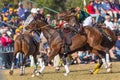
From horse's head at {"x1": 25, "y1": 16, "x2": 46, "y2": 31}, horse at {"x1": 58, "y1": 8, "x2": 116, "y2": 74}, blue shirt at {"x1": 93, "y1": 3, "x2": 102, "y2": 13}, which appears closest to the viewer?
horse's head at {"x1": 25, "y1": 16, "x2": 46, "y2": 31}

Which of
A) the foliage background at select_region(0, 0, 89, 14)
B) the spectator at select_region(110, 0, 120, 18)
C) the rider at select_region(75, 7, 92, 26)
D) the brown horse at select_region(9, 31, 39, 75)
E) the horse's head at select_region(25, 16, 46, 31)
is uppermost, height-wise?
the foliage background at select_region(0, 0, 89, 14)

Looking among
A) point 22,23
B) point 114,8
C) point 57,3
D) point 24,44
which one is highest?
point 57,3

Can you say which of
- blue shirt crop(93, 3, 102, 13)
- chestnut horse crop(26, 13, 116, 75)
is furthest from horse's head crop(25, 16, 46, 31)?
blue shirt crop(93, 3, 102, 13)

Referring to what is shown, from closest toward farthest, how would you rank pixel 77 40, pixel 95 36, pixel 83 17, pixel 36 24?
pixel 36 24 → pixel 95 36 → pixel 77 40 → pixel 83 17

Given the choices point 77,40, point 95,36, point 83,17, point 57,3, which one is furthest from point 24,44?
point 57,3

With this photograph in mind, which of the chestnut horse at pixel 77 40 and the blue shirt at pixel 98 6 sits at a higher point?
the blue shirt at pixel 98 6

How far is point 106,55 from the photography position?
48.9 ft

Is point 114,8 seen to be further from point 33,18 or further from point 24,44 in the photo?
point 33,18

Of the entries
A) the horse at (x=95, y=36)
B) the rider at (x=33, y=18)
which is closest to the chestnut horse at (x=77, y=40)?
the horse at (x=95, y=36)

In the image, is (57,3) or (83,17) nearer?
(83,17)

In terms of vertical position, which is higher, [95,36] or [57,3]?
[57,3]

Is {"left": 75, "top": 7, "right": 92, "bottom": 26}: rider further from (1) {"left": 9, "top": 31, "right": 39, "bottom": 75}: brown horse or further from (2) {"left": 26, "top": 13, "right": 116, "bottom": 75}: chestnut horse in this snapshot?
(1) {"left": 9, "top": 31, "right": 39, "bottom": 75}: brown horse

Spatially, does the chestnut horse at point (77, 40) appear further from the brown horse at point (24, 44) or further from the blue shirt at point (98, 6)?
the blue shirt at point (98, 6)

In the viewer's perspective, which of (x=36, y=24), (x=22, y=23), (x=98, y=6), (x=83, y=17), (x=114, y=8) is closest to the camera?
(x=36, y=24)
